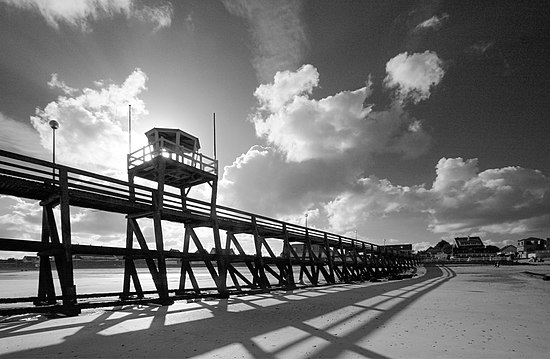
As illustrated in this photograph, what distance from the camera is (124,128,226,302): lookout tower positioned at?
39.4 feet

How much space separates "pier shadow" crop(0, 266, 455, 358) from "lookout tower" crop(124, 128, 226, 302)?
10.3 ft

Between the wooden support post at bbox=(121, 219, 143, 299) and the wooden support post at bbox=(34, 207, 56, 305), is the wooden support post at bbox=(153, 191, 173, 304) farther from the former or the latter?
the wooden support post at bbox=(34, 207, 56, 305)

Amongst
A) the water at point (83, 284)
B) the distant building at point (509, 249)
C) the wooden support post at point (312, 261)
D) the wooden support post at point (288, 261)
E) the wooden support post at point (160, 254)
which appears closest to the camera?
the wooden support post at point (160, 254)

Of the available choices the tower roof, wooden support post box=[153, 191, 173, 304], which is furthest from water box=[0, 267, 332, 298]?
wooden support post box=[153, 191, 173, 304]

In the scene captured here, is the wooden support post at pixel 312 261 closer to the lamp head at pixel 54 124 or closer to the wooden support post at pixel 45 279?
the wooden support post at pixel 45 279

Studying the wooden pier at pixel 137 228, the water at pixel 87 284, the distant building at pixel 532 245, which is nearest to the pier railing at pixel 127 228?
the wooden pier at pixel 137 228

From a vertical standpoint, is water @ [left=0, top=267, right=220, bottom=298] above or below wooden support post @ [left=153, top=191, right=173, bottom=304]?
below

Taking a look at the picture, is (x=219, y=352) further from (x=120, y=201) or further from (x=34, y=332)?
(x=120, y=201)

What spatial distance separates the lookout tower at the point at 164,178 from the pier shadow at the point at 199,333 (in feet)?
10.3

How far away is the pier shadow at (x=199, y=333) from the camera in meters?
5.10

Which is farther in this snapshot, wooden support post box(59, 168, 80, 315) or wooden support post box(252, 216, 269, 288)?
wooden support post box(252, 216, 269, 288)

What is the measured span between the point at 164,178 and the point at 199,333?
1089 cm

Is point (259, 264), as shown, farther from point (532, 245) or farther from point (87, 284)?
point (532, 245)

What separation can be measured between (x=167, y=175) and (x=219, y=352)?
519 inches
